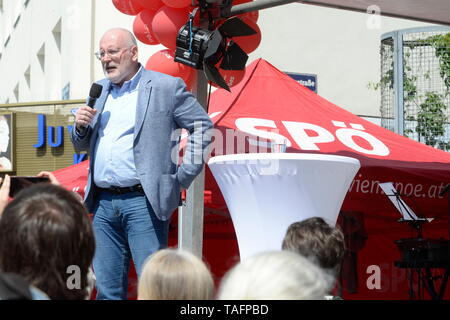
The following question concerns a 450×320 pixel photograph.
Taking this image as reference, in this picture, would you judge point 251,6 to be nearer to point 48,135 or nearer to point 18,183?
point 18,183

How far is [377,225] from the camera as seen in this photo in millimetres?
6805

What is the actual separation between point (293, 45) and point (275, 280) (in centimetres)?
1005

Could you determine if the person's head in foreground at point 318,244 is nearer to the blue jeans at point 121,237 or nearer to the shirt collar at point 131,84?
the blue jeans at point 121,237

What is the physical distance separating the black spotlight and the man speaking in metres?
0.89

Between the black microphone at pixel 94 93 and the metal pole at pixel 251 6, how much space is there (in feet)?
4.31

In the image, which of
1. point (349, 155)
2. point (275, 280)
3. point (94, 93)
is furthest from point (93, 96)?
point (349, 155)

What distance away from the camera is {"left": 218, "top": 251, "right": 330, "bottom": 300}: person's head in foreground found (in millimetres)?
1491

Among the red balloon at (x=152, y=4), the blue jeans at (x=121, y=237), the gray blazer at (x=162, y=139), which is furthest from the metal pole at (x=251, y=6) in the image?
the blue jeans at (x=121, y=237)

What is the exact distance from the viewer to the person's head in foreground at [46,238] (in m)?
1.59

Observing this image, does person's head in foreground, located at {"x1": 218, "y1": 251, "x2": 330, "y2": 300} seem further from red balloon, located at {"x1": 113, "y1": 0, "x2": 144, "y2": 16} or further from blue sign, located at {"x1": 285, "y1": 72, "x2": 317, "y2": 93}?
blue sign, located at {"x1": 285, "y1": 72, "x2": 317, "y2": 93}

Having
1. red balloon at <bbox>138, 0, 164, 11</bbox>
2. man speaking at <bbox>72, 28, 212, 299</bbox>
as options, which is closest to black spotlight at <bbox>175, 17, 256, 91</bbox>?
red balloon at <bbox>138, 0, 164, 11</bbox>

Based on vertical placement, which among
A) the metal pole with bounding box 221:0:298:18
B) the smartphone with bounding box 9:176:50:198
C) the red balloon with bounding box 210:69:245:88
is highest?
the metal pole with bounding box 221:0:298:18

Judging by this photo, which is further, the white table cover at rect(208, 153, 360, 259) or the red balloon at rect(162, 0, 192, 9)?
the red balloon at rect(162, 0, 192, 9)

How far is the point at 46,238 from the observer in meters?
1.59
